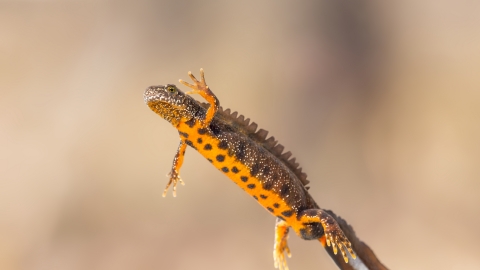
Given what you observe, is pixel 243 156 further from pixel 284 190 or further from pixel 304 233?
pixel 304 233

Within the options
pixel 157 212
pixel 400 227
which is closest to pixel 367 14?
pixel 400 227

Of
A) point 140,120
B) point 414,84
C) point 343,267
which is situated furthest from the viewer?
point 414,84

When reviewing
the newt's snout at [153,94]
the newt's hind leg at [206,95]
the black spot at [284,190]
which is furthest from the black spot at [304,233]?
the newt's snout at [153,94]

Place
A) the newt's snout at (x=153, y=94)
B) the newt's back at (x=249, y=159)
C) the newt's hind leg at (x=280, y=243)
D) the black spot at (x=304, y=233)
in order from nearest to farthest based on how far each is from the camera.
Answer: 1. the newt's snout at (x=153, y=94)
2. the newt's back at (x=249, y=159)
3. the black spot at (x=304, y=233)
4. the newt's hind leg at (x=280, y=243)

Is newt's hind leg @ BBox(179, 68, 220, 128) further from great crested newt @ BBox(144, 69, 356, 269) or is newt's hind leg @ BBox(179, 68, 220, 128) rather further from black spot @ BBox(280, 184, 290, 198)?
black spot @ BBox(280, 184, 290, 198)

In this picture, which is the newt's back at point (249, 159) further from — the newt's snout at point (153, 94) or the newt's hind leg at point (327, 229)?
the newt's snout at point (153, 94)

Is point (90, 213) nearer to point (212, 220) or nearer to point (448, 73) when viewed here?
point (212, 220)
